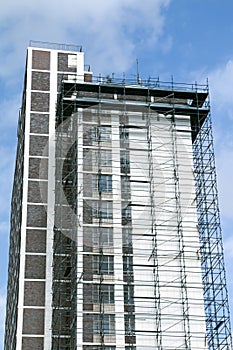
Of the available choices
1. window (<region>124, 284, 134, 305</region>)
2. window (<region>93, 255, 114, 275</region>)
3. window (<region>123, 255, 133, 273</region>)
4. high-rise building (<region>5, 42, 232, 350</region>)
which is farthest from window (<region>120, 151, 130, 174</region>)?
window (<region>124, 284, 134, 305</region>)

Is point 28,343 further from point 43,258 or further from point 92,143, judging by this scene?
point 92,143

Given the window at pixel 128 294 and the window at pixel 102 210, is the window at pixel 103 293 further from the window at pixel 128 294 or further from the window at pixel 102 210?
the window at pixel 102 210

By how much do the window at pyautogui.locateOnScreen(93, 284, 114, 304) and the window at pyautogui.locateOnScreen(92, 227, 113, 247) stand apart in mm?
2703

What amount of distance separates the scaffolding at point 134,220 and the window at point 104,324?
0.20ft

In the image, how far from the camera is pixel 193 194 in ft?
162

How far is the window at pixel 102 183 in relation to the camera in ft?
158

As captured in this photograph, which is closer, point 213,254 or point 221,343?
point 221,343

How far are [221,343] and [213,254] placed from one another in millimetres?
6071

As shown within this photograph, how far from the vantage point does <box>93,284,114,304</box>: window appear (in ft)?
145

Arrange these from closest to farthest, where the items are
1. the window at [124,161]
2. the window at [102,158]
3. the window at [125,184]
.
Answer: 1. the window at [125,184]
2. the window at [102,158]
3. the window at [124,161]

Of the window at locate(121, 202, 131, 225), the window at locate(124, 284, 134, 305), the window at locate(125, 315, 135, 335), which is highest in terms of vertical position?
the window at locate(121, 202, 131, 225)

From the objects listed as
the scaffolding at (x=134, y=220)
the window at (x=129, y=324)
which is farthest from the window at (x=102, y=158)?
the window at (x=129, y=324)

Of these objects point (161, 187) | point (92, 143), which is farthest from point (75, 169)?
point (161, 187)

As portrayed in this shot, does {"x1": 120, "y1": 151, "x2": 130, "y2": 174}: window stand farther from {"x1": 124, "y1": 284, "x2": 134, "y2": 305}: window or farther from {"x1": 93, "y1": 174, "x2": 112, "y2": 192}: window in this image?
{"x1": 124, "y1": 284, "x2": 134, "y2": 305}: window
